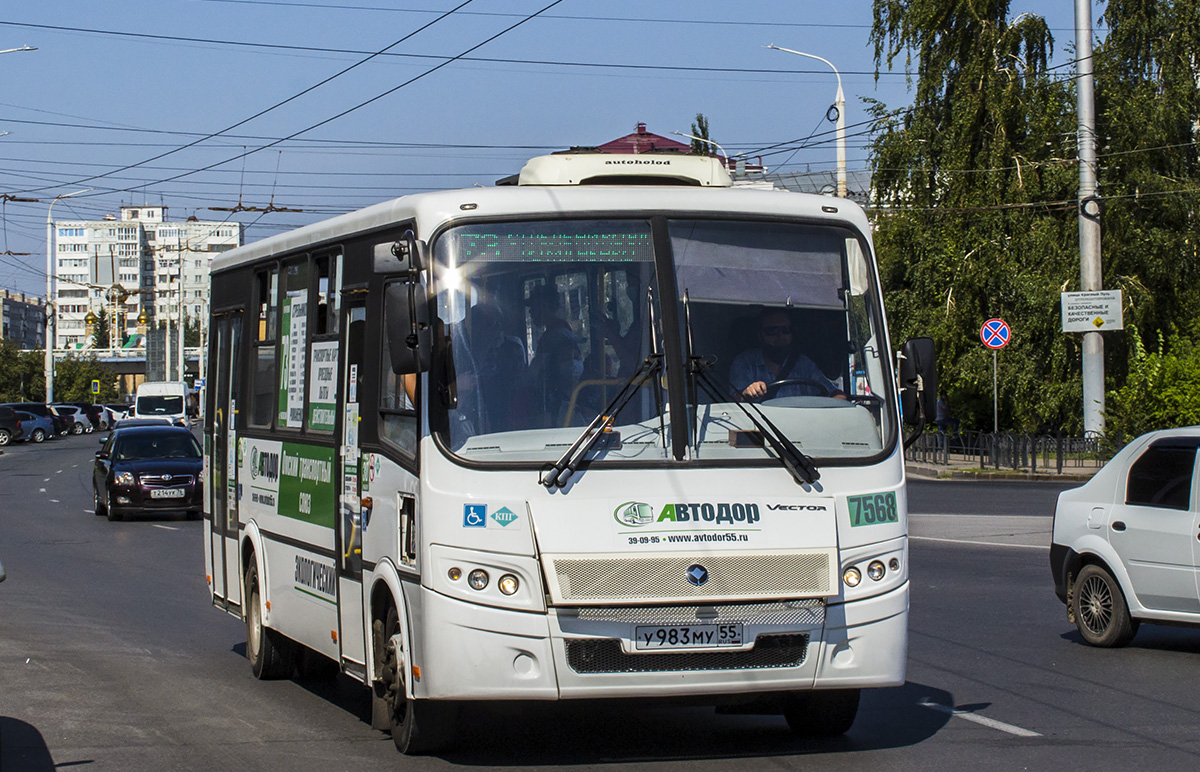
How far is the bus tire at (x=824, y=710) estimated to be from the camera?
779 cm

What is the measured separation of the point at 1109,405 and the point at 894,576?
29371 millimetres

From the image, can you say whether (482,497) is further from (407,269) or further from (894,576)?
(894,576)

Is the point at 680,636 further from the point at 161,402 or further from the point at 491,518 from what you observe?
the point at 161,402

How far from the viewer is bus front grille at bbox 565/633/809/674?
22.5ft

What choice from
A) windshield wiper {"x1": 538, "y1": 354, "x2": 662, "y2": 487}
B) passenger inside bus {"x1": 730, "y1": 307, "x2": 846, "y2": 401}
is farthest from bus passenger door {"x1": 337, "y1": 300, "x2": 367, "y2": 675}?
passenger inside bus {"x1": 730, "y1": 307, "x2": 846, "y2": 401}

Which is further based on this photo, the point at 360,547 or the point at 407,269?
the point at 360,547

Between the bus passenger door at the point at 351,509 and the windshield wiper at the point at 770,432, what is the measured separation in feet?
6.30

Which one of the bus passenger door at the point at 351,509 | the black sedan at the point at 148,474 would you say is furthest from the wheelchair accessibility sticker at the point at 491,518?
the black sedan at the point at 148,474

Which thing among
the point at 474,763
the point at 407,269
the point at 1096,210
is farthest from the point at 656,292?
the point at 1096,210

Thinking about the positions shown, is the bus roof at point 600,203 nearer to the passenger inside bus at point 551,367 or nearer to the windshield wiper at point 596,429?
the passenger inside bus at point 551,367

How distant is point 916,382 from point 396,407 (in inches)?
98.9

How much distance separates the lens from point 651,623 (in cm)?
686

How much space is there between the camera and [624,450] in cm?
707

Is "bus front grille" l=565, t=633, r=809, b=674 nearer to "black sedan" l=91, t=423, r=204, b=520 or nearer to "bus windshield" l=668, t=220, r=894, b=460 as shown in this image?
"bus windshield" l=668, t=220, r=894, b=460
